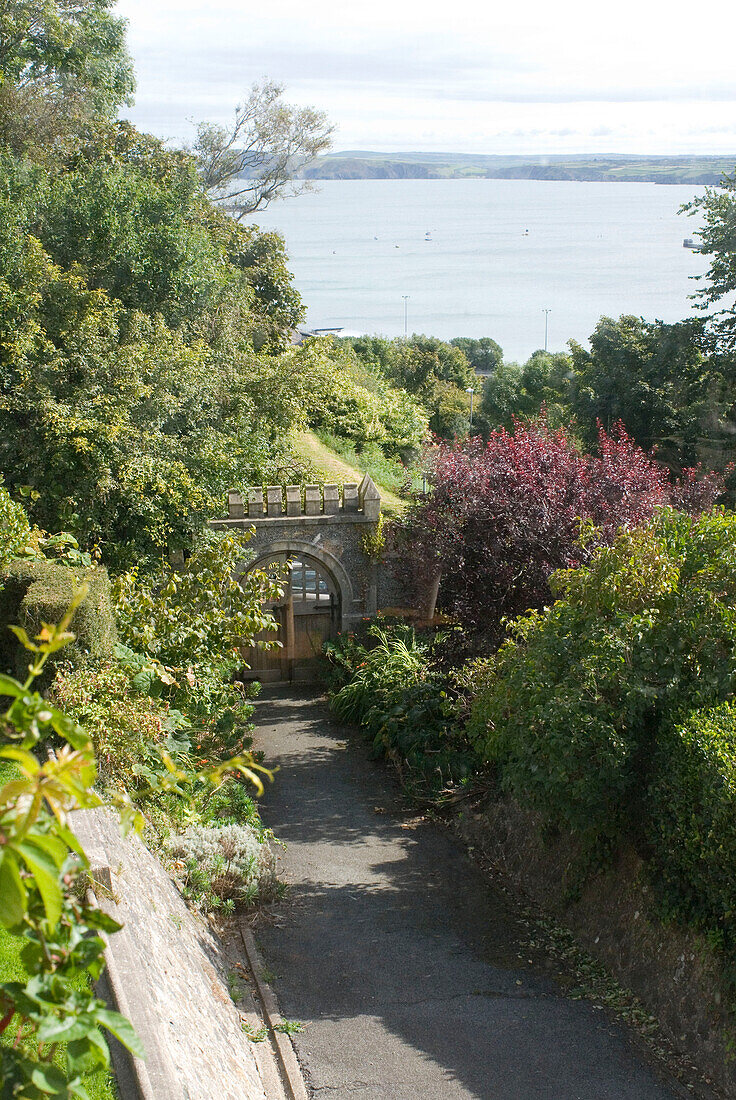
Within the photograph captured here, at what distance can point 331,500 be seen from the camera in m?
14.4

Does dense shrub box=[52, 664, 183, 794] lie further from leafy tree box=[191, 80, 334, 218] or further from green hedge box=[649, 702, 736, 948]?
leafy tree box=[191, 80, 334, 218]

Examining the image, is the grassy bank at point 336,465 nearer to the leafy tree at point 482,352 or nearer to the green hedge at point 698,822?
the green hedge at point 698,822

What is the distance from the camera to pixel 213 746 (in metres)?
10.6

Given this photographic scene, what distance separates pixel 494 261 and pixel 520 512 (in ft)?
327

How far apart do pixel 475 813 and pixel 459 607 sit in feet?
8.12

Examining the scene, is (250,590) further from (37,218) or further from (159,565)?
(37,218)

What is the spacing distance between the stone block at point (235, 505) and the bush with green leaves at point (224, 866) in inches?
251

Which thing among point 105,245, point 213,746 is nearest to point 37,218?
point 105,245

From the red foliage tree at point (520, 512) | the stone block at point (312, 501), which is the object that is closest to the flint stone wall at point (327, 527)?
the stone block at point (312, 501)

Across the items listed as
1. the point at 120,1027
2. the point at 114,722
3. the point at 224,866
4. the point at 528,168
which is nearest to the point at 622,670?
the point at 224,866

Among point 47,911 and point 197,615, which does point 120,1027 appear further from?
point 197,615

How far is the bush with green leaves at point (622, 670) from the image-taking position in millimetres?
7004

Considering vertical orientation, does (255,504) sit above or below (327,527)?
above

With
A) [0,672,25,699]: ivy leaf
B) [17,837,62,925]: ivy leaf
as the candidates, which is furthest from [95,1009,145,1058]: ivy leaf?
[0,672,25,699]: ivy leaf
